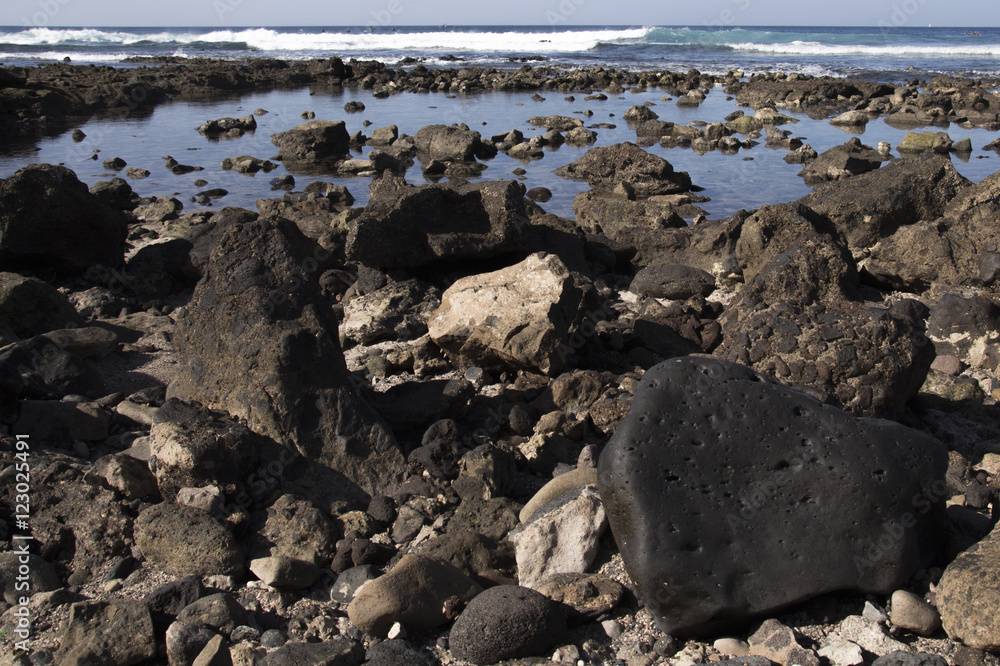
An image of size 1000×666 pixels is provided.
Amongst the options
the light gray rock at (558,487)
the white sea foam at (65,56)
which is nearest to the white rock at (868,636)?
the light gray rock at (558,487)

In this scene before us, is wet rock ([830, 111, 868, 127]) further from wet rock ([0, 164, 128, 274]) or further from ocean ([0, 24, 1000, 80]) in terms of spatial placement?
wet rock ([0, 164, 128, 274])

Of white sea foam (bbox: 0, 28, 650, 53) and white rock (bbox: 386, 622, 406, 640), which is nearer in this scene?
white rock (bbox: 386, 622, 406, 640)

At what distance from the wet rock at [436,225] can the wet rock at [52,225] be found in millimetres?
3131

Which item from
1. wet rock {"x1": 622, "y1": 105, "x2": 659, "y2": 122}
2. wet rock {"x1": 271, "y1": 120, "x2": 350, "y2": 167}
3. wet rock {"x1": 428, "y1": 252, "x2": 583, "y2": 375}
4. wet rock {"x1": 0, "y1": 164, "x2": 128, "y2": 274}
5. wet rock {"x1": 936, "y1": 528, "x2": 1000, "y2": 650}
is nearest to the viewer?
wet rock {"x1": 936, "y1": 528, "x2": 1000, "y2": 650}

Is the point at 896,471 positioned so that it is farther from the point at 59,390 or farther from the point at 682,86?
the point at 682,86

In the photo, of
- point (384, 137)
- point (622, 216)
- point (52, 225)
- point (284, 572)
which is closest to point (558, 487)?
point (284, 572)

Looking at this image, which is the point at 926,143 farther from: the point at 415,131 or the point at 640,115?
the point at 415,131

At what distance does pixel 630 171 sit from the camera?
40.1 feet

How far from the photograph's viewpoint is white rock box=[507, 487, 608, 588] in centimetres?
348

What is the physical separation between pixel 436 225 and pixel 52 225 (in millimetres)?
4142

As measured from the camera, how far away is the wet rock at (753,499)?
3.04 metres

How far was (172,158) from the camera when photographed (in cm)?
1512

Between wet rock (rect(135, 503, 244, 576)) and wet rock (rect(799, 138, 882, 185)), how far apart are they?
455 inches

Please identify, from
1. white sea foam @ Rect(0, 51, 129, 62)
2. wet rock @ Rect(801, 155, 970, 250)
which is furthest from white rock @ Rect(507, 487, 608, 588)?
white sea foam @ Rect(0, 51, 129, 62)
